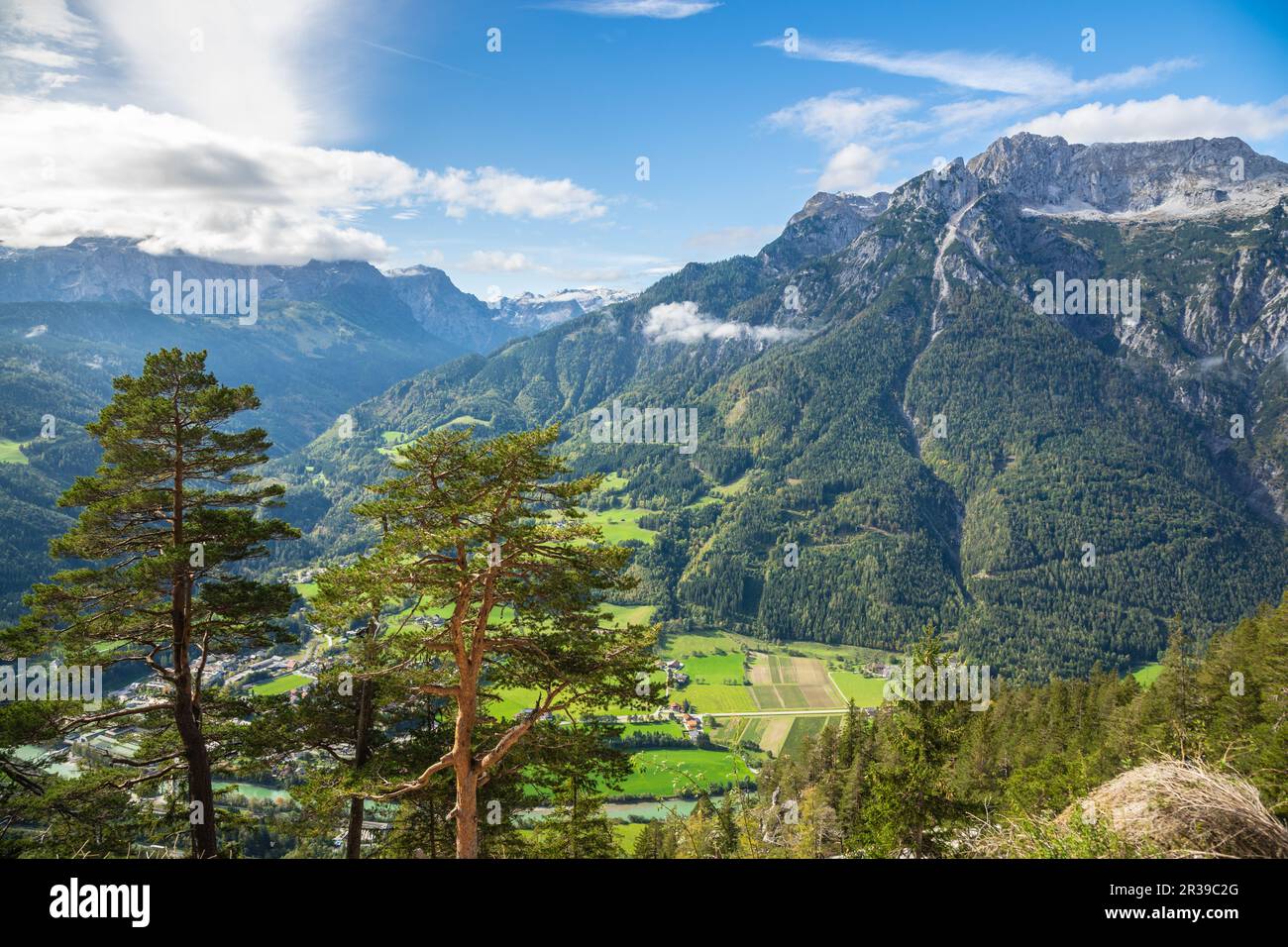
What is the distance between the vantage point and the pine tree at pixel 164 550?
13.7 metres

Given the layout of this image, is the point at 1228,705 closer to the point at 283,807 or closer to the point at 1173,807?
the point at 1173,807

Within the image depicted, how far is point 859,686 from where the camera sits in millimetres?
122750

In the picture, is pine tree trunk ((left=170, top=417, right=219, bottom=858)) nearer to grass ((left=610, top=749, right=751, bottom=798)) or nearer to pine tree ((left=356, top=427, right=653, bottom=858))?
pine tree ((left=356, top=427, right=653, bottom=858))

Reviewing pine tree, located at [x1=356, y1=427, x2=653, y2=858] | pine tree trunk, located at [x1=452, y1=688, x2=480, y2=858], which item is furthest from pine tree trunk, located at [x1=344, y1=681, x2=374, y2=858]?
pine tree trunk, located at [x1=452, y1=688, x2=480, y2=858]

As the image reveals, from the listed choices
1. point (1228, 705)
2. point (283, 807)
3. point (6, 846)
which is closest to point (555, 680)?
point (6, 846)

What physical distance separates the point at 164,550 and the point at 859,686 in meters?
128

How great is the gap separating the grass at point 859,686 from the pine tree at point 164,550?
112 m

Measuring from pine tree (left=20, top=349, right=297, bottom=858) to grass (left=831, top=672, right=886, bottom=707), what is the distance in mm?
111931

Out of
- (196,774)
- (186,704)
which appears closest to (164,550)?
(186,704)

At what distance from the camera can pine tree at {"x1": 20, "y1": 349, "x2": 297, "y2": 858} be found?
13.7m

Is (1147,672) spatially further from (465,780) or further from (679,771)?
(465,780)

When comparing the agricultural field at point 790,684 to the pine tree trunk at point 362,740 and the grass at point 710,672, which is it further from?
the pine tree trunk at point 362,740

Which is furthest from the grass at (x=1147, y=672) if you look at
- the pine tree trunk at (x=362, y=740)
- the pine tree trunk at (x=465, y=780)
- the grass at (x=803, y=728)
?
the pine tree trunk at (x=465, y=780)

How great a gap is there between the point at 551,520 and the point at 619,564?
1.95 meters
